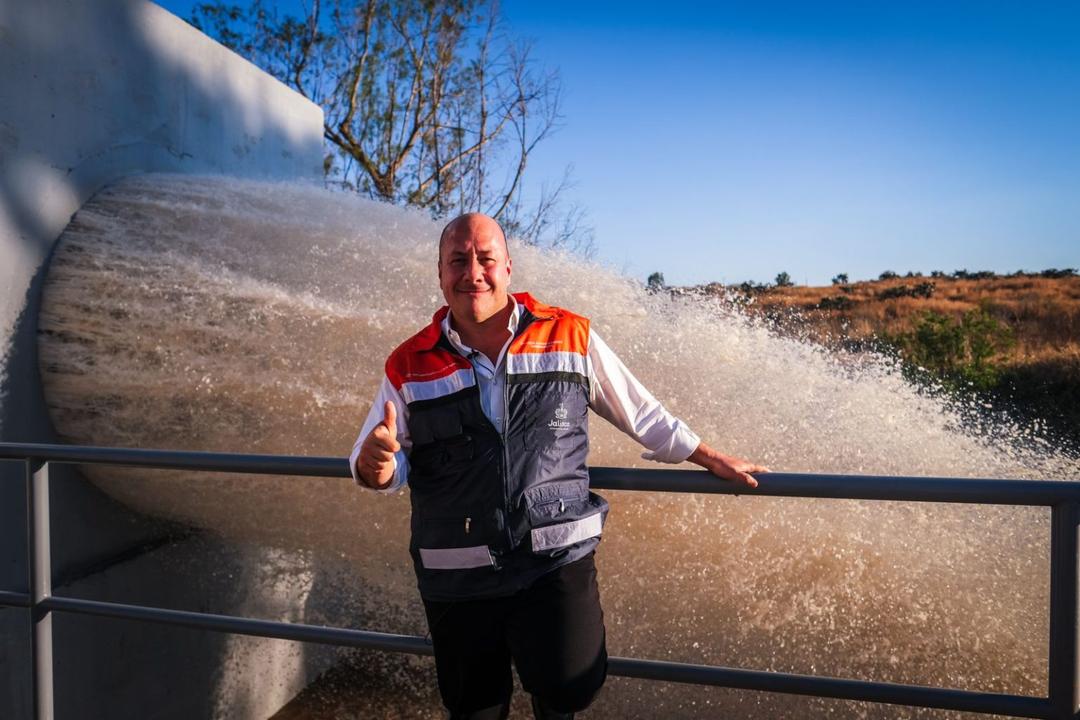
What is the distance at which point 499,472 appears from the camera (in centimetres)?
171

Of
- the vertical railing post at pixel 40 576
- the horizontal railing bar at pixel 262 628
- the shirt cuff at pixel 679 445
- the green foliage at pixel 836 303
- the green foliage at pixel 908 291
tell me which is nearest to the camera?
the shirt cuff at pixel 679 445

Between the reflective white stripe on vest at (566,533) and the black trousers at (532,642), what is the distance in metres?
0.06

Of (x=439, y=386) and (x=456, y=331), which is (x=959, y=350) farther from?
(x=439, y=386)

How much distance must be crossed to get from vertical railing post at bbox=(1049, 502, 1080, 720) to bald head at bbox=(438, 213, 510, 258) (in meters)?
1.17

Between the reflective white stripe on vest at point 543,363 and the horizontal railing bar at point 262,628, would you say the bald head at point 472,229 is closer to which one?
the reflective white stripe on vest at point 543,363

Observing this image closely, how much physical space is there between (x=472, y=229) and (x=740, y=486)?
0.76 meters

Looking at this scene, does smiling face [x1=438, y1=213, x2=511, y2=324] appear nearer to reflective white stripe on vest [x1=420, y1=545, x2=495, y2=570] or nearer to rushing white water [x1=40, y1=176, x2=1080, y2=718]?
reflective white stripe on vest [x1=420, y1=545, x2=495, y2=570]

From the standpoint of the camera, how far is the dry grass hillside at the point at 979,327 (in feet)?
36.7

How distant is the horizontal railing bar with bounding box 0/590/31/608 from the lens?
234 cm

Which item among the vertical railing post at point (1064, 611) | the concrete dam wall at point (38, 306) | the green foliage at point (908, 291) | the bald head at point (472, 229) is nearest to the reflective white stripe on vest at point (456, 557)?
the bald head at point (472, 229)

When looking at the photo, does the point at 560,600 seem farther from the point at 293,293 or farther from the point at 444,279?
the point at 293,293

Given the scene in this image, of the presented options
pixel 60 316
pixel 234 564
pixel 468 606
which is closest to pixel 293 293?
pixel 60 316

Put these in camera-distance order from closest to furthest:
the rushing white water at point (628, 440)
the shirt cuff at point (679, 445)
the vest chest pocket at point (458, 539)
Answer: the vest chest pocket at point (458, 539)
the shirt cuff at point (679, 445)
the rushing white water at point (628, 440)

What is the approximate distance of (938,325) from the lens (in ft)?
39.9
